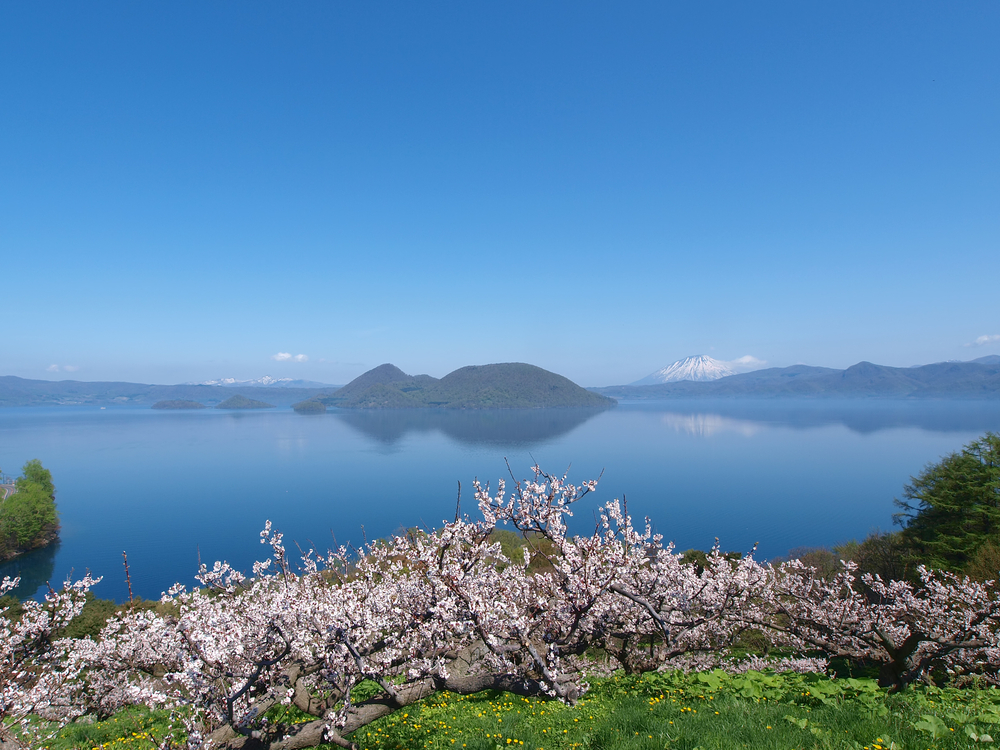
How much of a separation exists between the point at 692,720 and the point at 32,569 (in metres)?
57.9

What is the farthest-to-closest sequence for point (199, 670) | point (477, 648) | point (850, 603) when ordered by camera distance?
point (850, 603)
point (477, 648)
point (199, 670)

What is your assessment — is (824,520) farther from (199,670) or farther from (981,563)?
(199,670)

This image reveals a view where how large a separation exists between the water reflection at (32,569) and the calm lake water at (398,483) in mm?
209

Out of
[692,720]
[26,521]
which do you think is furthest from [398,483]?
[692,720]

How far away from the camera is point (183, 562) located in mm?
39875

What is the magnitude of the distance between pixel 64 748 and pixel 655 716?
840 centimetres

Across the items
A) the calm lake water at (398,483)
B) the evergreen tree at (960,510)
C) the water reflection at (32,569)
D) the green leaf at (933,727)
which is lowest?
the water reflection at (32,569)

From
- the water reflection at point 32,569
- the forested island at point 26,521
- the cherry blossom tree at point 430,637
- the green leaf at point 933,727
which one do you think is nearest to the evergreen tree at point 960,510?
the cherry blossom tree at point 430,637

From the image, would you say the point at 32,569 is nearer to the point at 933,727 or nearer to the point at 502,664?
the point at 502,664

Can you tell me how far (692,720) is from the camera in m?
5.06

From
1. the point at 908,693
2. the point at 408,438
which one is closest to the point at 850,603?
the point at 908,693

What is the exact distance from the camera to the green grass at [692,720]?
172 inches

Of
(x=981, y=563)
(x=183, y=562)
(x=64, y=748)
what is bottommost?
(x=183, y=562)

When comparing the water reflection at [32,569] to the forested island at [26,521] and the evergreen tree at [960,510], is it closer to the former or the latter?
the forested island at [26,521]
